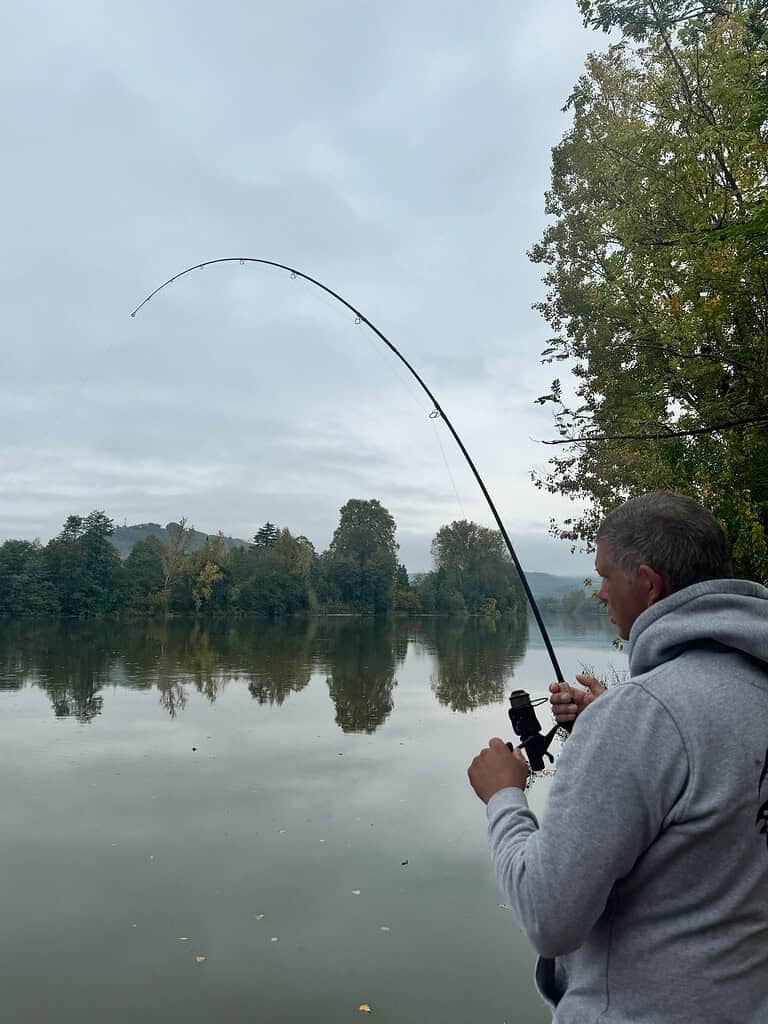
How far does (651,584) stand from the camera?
59.2 inches

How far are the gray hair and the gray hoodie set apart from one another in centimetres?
15

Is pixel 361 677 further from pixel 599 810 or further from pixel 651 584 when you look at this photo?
pixel 599 810

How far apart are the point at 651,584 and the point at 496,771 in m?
0.50

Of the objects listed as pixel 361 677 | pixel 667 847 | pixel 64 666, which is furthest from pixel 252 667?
pixel 667 847

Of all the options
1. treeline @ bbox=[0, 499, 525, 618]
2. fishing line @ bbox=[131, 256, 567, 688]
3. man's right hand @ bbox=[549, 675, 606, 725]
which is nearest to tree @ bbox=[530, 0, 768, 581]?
fishing line @ bbox=[131, 256, 567, 688]

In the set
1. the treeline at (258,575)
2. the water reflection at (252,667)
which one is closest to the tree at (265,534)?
the treeline at (258,575)

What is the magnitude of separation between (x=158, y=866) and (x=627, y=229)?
8.44m

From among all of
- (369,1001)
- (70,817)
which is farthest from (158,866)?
(369,1001)

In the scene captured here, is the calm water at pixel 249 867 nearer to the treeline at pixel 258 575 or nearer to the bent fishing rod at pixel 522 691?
the bent fishing rod at pixel 522 691

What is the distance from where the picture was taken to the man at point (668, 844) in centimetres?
124

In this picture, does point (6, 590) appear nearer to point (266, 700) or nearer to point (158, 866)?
point (266, 700)

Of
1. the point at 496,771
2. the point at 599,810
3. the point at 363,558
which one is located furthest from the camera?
the point at 363,558

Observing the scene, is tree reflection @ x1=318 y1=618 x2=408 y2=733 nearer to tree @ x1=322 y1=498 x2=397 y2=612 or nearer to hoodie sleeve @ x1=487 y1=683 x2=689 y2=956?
hoodie sleeve @ x1=487 y1=683 x2=689 y2=956

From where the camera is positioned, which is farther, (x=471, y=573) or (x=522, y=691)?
(x=471, y=573)
